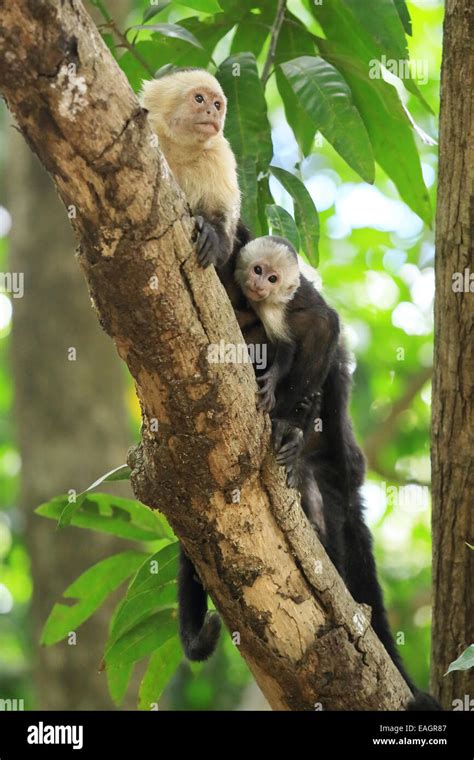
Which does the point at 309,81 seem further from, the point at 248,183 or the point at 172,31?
the point at 172,31

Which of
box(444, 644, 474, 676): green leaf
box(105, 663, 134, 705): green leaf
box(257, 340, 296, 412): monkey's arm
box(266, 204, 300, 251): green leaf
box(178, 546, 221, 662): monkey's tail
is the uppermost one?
box(266, 204, 300, 251): green leaf

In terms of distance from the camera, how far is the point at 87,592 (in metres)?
3.80

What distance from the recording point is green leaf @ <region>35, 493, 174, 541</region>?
3.67 meters

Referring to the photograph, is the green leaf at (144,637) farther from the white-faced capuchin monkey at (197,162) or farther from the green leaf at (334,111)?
the green leaf at (334,111)

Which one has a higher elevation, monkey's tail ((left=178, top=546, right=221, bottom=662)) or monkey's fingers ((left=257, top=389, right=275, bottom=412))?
monkey's fingers ((left=257, top=389, right=275, bottom=412))

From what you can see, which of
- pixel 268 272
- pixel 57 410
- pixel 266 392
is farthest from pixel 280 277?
pixel 57 410

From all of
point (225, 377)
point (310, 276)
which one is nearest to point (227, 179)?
point (310, 276)

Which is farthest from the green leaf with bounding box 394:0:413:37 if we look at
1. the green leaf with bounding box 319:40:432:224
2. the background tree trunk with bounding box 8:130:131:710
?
the background tree trunk with bounding box 8:130:131:710

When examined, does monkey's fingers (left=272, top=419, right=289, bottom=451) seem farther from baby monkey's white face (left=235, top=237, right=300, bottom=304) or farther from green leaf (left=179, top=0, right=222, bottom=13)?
green leaf (left=179, top=0, right=222, bottom=13)

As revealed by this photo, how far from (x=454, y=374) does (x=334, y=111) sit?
1006mm

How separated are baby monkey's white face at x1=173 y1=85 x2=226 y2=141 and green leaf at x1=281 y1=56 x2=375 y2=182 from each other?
316 millimetres

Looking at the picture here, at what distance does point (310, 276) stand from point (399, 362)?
2713mm

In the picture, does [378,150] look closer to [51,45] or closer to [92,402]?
[51,45]

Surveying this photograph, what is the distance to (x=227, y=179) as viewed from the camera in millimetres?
3221
